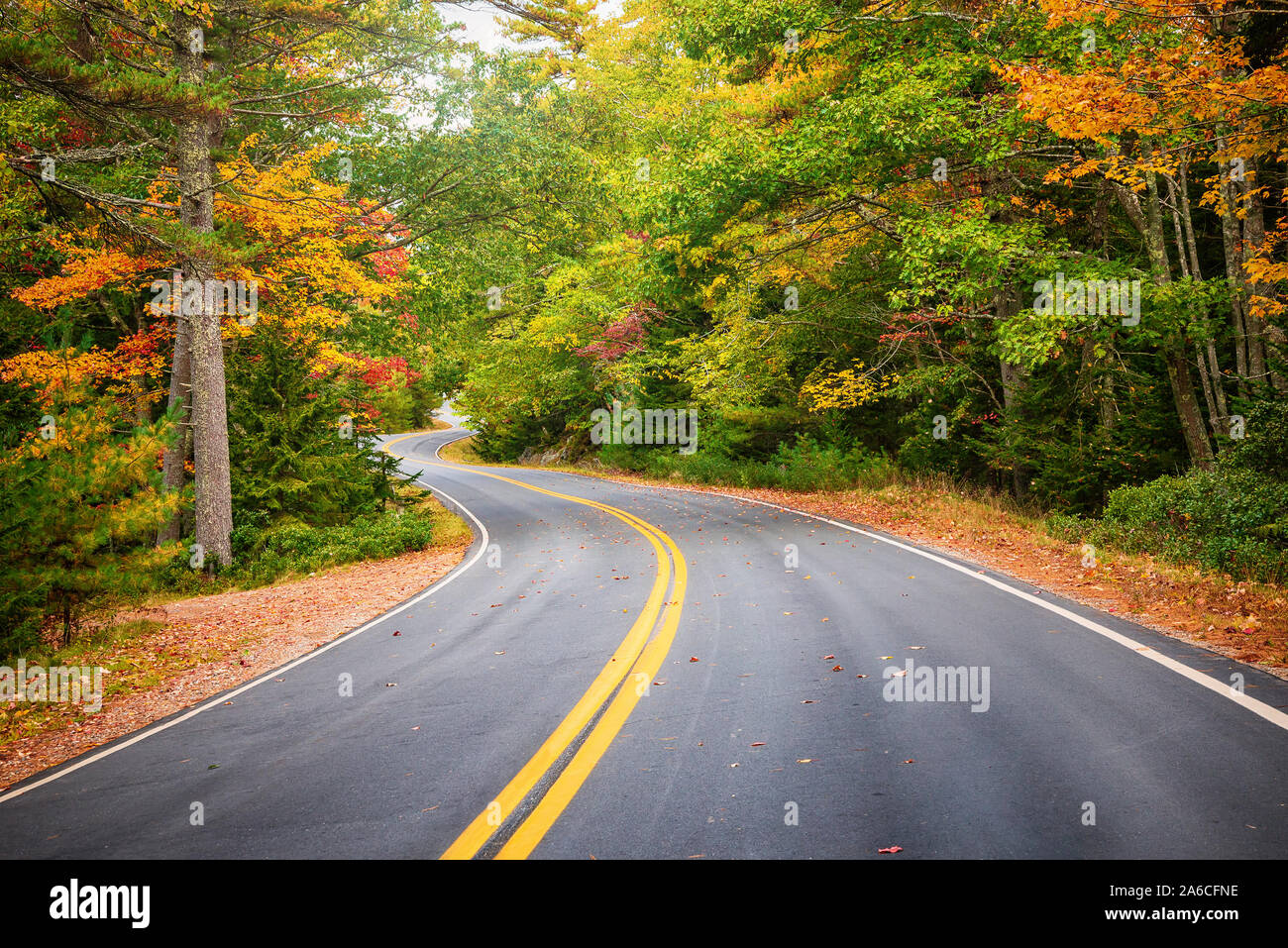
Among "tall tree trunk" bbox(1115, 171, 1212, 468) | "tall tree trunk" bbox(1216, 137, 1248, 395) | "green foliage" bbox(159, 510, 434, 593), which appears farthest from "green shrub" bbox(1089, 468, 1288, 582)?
"green foliage" bbox(159, 510, 434, 593)

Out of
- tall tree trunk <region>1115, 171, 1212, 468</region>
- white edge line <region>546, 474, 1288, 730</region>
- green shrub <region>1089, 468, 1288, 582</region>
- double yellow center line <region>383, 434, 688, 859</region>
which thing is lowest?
double yellow center line <region>383, 434, 688, 859</region>

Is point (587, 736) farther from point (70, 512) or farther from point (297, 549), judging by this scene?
point (297, 549)

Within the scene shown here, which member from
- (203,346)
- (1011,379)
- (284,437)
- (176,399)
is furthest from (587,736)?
(284,437)

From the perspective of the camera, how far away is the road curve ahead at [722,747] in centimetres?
368

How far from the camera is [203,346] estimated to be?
1433cm

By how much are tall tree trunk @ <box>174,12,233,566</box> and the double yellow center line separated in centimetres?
1036

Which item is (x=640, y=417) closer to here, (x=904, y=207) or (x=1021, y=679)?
(x=904, y=207)

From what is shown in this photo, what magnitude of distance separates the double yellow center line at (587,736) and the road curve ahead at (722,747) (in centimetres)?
2

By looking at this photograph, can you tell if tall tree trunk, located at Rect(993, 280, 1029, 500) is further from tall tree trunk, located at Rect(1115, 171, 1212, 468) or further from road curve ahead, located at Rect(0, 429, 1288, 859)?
road curve ahead, located at Rect(0, 429, 1288, 859)

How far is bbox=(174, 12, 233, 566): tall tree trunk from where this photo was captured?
13.9m

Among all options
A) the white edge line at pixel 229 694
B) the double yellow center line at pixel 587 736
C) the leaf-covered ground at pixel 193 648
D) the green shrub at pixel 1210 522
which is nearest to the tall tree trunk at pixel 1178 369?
the green shrub at pixel 1210 522
